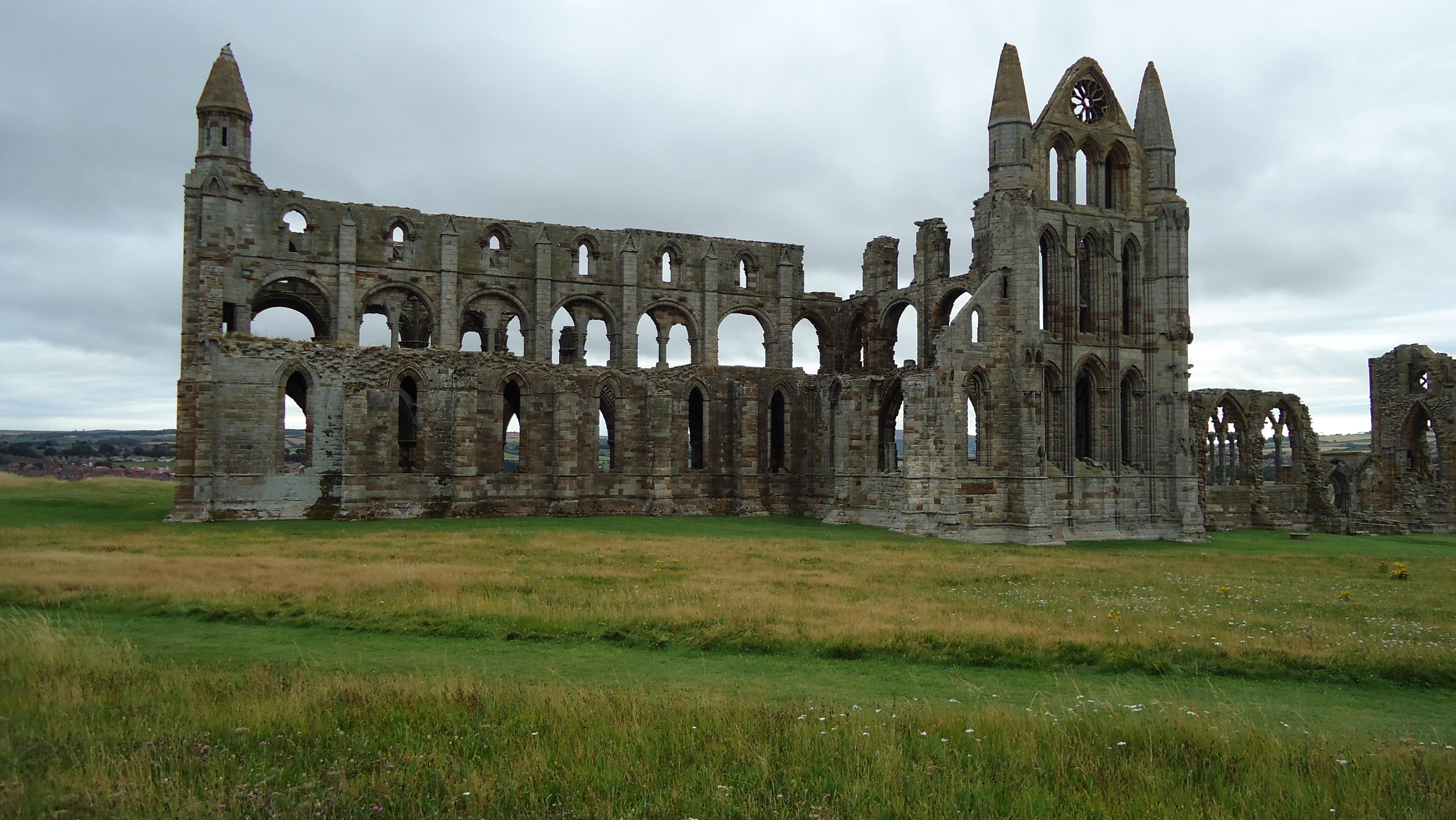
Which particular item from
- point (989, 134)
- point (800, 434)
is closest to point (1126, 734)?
point (989, 134)

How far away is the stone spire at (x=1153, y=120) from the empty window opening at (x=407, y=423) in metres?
28.3

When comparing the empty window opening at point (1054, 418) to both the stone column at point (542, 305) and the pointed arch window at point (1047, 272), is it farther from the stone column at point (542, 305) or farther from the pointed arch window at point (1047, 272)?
the stone column at point (542, 305)

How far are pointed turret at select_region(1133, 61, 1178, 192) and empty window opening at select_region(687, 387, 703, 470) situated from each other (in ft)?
62.2

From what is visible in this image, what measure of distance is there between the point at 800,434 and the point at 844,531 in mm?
9417

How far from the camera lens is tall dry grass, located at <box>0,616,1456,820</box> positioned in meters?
5.82

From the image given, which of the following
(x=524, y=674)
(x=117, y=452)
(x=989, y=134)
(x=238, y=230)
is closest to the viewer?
(x=524, y=674)

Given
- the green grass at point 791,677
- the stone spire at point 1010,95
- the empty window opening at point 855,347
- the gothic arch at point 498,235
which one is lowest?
the green grass at point 791,677

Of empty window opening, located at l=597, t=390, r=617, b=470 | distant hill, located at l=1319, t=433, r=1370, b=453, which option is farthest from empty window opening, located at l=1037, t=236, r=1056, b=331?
distant hill, located at l=1319, t=433, r=1370, b=453

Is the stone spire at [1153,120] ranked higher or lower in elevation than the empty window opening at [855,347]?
higher

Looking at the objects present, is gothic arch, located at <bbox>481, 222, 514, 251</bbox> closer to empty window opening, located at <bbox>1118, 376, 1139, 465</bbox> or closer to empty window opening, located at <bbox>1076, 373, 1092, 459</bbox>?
empty window opening, located at <bbox>1076, 373, 1092, 459</bbox>

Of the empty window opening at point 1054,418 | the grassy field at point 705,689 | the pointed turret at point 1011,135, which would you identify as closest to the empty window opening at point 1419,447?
the empty window opening at point 1054,418

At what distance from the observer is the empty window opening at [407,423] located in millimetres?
36156

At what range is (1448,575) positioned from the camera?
20.0m

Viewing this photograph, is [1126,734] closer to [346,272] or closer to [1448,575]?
[1448,575]
